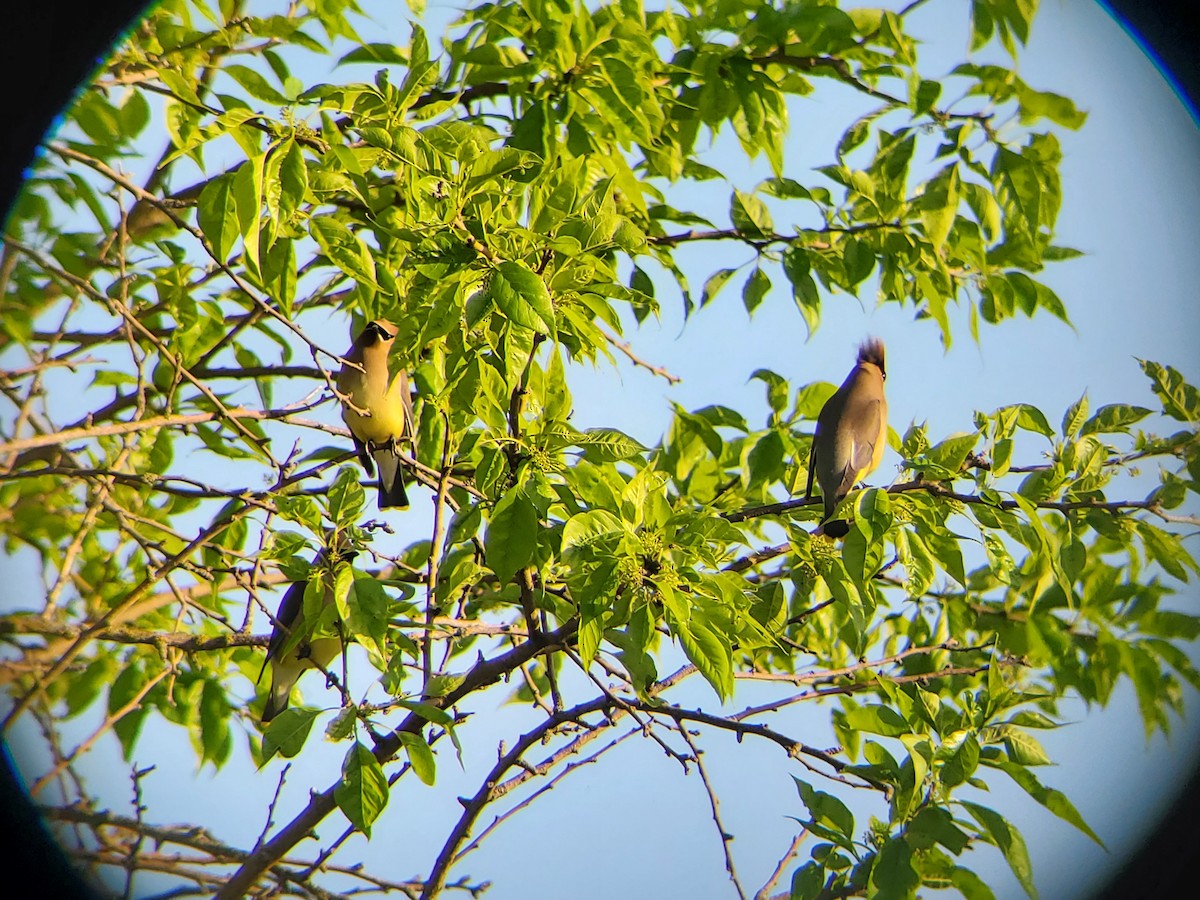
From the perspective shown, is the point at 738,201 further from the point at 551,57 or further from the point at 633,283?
the point at 551,57

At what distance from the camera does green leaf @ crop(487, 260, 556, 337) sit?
172 cm

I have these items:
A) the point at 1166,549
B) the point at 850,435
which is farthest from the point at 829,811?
the point at 850,435

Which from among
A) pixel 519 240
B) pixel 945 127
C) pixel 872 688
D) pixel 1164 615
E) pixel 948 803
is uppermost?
pixel 945 127

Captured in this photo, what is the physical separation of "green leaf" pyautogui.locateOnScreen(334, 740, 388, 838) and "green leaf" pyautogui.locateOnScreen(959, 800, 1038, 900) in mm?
999

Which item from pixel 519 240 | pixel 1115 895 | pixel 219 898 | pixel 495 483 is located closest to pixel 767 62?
pixel 519 240

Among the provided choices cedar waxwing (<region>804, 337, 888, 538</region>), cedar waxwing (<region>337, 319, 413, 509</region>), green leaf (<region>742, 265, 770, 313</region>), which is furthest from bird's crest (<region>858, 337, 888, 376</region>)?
cedar waxwing (<region>337, 319, 413, 509</region>)

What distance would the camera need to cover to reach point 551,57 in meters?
2.46

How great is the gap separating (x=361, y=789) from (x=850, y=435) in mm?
1873

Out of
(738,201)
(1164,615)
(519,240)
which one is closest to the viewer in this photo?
(519,240)

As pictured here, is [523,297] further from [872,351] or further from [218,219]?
[872,351]

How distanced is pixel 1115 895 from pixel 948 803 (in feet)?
1.47

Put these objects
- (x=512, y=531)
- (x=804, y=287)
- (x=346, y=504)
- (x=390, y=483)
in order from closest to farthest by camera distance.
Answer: (x=512, y=531) → (x=346, y=504) → (x=804, y=287) → (x=390, y=483)

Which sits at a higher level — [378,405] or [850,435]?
[378,405]

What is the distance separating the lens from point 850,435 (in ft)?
10.6
